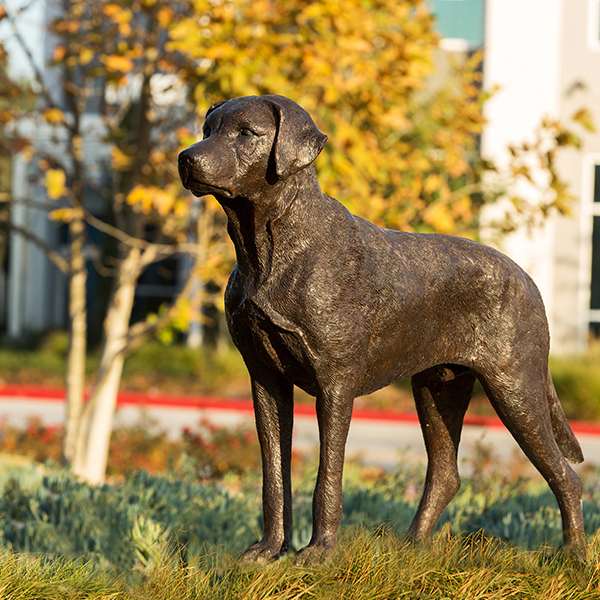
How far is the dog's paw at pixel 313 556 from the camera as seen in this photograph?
242cm

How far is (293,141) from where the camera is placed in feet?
7.50

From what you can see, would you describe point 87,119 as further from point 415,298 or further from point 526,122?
point 415,298

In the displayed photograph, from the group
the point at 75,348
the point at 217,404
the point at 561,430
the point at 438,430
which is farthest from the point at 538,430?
the point at 217,404

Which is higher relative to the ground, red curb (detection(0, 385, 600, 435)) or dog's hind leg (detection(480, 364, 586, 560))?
dog's hind leg (detection(480, 364, 586, 560))

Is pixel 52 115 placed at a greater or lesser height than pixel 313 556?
greater

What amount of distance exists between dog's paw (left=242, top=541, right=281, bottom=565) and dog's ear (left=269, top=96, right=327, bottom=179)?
1.34m

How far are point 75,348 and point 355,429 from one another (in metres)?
5.64

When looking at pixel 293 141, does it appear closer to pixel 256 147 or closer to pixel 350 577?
pixel 256 147

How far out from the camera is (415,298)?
104 inches

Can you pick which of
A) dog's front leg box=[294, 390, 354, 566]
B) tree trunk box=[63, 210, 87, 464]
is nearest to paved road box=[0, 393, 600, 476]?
tree trunk box=[63, 210, 87, 464]

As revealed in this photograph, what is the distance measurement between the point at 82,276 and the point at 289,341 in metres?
4.54

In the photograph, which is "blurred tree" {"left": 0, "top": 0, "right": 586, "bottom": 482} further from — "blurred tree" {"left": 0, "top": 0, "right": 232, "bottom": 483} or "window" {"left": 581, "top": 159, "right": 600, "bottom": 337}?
"window" {"left": 581, "top": 159, "right": 600, "bottom": 337}

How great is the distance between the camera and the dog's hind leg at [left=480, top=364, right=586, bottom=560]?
2791 millimetres

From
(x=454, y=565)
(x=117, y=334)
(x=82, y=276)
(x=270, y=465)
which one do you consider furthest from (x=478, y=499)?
(x=82, y=276)
